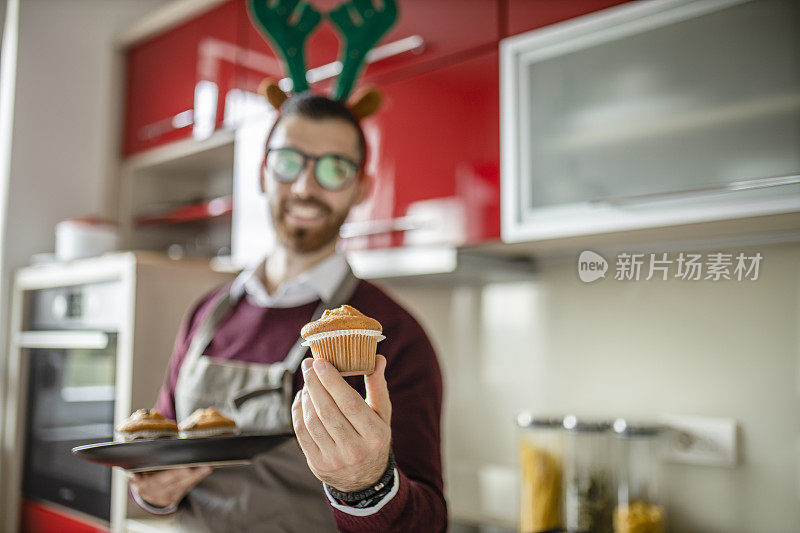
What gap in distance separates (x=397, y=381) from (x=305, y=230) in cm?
23

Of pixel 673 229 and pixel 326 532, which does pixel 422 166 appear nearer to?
pixel 673 229

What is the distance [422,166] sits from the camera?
4.40 ft

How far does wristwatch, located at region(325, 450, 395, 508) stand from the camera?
63 centimetres

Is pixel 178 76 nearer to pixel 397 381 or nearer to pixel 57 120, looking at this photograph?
pixel 57 120

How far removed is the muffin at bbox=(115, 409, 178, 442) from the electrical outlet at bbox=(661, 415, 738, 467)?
0.89 meters

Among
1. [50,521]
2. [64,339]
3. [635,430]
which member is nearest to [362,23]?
[635,430]

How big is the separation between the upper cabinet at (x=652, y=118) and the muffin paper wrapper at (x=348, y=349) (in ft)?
1.89

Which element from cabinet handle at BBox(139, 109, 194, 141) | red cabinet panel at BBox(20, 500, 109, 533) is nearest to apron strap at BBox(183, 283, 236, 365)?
red cabinet panel at BBox(20, 500, 109, 533)

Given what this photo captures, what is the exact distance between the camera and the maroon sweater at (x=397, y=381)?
2.25 feet

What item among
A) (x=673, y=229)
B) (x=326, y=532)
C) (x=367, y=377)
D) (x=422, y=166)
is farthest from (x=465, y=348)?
(x=367, y=377)

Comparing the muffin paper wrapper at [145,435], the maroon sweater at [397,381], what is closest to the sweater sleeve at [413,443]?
the maroon sweater at [397,381]

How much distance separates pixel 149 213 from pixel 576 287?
1.35m

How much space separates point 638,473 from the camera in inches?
48.4

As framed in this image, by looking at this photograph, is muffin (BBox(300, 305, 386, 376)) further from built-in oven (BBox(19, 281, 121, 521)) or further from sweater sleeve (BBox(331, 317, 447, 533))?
built-in oven (BBox(19, 281, 121, 521))
